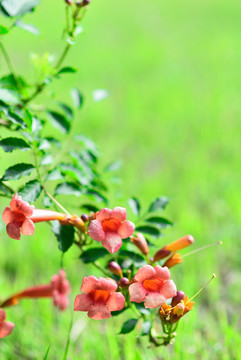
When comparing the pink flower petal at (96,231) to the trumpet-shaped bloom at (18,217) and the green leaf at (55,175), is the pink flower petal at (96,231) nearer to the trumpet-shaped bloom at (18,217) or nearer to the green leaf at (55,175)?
the trumpet-shaped bloom at (18,217)

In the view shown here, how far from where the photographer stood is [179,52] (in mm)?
8039

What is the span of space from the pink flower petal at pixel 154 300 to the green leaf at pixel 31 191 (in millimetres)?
500

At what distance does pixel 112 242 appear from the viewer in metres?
1.27

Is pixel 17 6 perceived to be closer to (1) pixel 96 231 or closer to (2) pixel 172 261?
(1) pixel 96 231

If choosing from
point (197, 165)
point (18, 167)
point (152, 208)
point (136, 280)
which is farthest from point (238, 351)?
point (197, 165)

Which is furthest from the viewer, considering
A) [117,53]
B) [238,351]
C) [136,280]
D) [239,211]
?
[117,53]

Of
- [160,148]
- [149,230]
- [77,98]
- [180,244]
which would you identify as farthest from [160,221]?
[160,148]

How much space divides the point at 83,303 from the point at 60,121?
0.99m

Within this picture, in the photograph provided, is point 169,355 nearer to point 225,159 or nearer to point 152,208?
point 152,208

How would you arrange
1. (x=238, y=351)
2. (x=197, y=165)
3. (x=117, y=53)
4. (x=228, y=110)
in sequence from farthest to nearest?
(x=117, y=53), (x=228, y=110), (x=197, y=165), (x=238, y=351)

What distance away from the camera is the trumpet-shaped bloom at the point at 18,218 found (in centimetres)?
130

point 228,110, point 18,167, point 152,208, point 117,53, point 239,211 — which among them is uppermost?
point 18,167

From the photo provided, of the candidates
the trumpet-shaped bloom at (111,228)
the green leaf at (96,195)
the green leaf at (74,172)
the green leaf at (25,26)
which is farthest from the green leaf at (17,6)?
the trumpet-shaped bloom at (111,228)

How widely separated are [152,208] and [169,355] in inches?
38.5
